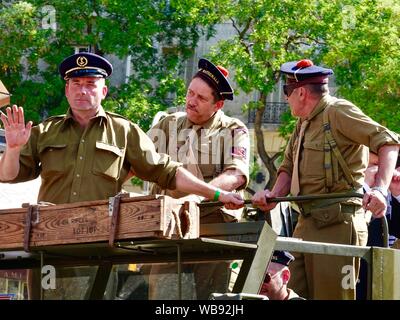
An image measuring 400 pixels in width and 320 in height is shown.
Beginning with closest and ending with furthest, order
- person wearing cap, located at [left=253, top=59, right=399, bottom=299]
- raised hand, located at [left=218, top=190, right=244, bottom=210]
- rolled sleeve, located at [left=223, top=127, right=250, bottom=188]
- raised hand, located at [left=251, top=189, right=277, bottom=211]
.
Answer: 1. raised hand, located at [left=218, top=190, right=244, bottom=210]
2. person wearing cap, located at [left=253, top=59, right=399, bottom=299]
3. raised hand, located at [left=251, top=189, right=277, bottom=211]
4. rolled sleeve, located at [left=223, top=127, right=250, bottom=188]

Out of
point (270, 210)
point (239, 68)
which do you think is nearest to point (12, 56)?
point (239, 68)

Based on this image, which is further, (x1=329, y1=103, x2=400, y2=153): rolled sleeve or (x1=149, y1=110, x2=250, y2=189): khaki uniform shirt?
(x1=149, y1=110, x2=250, y2=189): khaki uniform shirt

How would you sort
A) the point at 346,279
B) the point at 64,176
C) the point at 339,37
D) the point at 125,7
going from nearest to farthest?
the point at 346,279
the point at 64,176
the point at 339,37
the point at 125,7

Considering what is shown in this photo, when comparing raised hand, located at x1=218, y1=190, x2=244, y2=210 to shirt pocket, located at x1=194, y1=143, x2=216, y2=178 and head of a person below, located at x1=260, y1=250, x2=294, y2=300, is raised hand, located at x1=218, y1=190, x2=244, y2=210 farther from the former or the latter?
shirt pocket, located at x1=194, y1=143, x2=216, y2=178

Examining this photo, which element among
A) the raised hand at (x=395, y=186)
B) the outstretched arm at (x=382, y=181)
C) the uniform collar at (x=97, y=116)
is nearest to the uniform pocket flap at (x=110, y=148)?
the uniform collar at (x=97, y=116)

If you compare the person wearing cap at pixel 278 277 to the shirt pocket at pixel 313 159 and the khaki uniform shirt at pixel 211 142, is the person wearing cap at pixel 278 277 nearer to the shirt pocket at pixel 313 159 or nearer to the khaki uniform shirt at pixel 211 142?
the shirt pocket at pixel 313 159

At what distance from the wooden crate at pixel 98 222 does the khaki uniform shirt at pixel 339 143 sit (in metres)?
1.73

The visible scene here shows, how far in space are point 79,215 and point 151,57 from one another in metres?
24.4

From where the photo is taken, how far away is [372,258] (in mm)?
6715

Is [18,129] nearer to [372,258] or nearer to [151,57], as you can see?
[372,258]

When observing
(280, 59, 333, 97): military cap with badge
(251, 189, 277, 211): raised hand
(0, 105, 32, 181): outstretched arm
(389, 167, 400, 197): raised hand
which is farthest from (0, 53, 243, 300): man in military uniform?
(389, 167, 400, 197): raised hand

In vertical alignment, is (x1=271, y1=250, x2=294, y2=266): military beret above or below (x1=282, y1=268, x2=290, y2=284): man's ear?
above

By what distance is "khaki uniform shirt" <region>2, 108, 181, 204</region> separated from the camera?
7.47 metres

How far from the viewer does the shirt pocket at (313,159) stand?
805 centimetres
